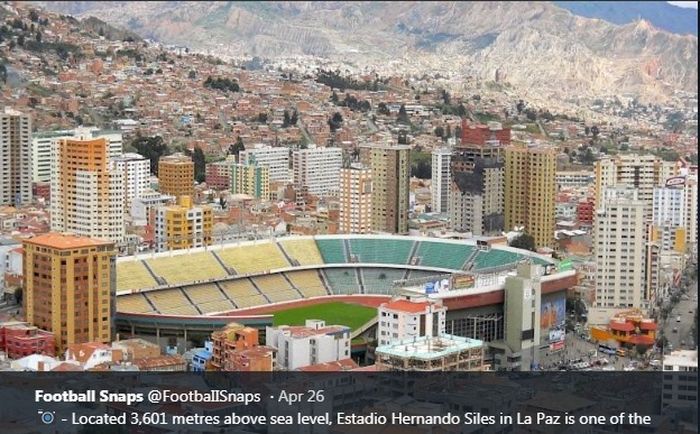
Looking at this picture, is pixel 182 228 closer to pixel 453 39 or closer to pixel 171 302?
pixel 171 302

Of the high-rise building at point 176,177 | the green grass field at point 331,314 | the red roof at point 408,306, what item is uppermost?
the high-rise building at point 176,177

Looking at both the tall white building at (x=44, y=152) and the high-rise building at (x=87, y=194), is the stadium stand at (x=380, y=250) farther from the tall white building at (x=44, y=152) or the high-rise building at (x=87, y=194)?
the tall white building at (x=44, y=152)

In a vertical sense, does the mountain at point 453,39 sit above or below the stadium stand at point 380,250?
above

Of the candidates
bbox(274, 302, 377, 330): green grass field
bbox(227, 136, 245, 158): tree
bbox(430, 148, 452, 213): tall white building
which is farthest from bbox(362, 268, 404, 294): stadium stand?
bbox(227, 136, 245, 158): tree

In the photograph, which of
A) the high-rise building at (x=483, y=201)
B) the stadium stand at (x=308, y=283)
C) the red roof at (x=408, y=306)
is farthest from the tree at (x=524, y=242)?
the red roof at (x=408, y=306)

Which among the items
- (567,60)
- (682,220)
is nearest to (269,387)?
(682,220)

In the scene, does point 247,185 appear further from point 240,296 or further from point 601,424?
point 601,424

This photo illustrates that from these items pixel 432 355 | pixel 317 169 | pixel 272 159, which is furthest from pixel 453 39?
pixel 432 355
